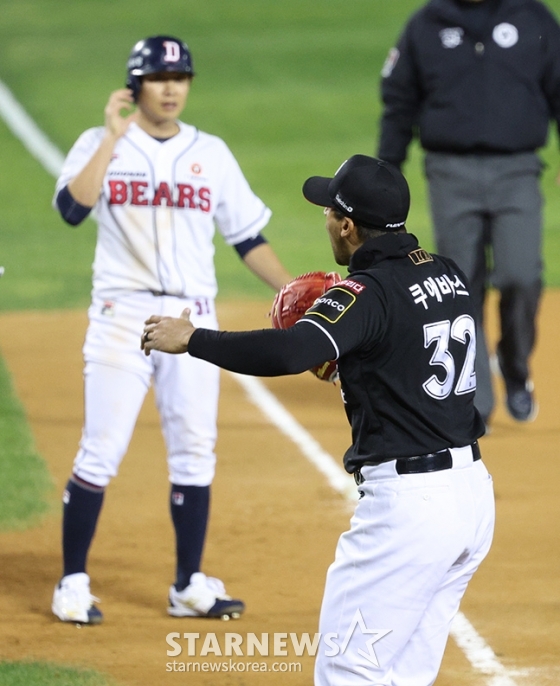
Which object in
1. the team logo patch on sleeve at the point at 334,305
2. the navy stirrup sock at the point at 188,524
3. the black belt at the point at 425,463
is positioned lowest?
the navy stirrup sock at the point at 188,524

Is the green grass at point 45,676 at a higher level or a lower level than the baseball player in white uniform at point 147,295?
lower

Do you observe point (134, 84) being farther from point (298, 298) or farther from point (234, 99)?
point (234, 99)

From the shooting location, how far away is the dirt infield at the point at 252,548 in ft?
18.4

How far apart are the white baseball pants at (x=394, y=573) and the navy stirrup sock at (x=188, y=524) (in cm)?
184

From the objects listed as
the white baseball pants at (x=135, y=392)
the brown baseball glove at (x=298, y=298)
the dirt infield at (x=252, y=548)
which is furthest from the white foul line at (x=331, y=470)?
the brown baseball glove at (x=298, y=298)

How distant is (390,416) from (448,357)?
270 mm

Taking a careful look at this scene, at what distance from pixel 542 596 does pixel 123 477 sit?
2.88m

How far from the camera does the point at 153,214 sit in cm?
609

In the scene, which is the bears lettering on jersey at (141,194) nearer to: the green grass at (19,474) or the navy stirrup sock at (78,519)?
the navy stirrup sock at (78,519)

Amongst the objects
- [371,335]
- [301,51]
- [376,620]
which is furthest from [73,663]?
[301,51]

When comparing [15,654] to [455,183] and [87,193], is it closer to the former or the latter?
[87,193]

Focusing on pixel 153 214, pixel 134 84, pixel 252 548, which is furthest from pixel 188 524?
pixel 134 84
